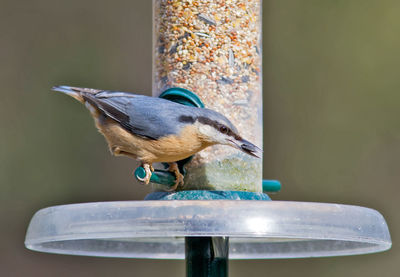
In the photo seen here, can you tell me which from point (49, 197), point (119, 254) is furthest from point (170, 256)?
point (49, 197)

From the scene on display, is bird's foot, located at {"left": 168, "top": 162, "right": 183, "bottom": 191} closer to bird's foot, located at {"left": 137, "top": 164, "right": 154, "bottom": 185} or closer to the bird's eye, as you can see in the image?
bird's foot, located at {"left": 137, "top": 164, "right": 154, "bottom": 185}

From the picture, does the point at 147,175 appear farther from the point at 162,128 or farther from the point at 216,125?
the point at 216,125

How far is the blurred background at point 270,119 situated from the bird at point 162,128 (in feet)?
8.86

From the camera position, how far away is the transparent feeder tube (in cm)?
372

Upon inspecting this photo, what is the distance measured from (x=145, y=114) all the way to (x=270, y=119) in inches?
119

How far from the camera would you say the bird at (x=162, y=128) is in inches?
136

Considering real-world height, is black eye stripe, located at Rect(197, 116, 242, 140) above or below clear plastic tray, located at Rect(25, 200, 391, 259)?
above

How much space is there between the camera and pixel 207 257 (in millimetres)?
3402

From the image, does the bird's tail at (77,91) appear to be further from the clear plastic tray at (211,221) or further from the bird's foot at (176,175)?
the clear plastic tray at (211,221)

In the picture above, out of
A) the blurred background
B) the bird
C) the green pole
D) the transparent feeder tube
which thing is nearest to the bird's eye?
the bird

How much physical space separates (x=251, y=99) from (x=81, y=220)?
1.20 meters

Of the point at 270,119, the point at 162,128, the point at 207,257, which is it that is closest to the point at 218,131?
the point at 162,128

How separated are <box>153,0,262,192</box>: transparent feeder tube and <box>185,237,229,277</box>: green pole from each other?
31cm

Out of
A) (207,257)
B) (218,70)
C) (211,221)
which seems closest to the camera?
(211,221)
